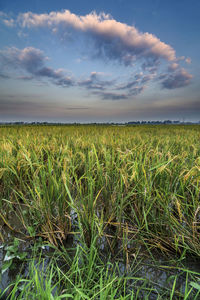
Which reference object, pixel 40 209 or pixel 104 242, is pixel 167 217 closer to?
pixel 104 242

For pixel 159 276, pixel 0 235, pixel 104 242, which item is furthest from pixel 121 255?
pixel 0 235

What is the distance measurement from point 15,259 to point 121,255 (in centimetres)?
79

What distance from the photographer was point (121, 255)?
3.93 feet

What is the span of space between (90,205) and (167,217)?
0.67m

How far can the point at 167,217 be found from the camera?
4.31ft

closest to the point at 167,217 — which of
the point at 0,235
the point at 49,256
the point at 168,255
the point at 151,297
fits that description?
the point at 168,255

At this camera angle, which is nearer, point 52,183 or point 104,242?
point 104,242

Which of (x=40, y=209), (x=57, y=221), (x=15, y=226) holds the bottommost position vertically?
(x=15, y=226)

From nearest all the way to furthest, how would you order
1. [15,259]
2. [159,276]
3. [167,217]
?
[159,276], [15,259], [167,217]

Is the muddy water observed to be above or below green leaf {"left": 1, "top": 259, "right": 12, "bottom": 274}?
below

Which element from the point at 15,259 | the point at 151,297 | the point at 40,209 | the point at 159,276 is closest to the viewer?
the point at 151,297

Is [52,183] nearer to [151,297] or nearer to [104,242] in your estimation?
[104,242]

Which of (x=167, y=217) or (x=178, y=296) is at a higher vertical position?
(x=167, y=217)

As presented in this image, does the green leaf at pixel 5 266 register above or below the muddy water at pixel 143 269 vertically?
above
